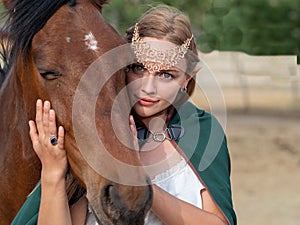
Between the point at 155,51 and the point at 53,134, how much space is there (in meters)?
0.56

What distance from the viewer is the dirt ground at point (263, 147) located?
8.27 m

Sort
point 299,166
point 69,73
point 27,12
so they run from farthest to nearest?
1. point 299,166
2. point 27,12
3. point 69,73

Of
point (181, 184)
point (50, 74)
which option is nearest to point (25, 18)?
point (50, 74)

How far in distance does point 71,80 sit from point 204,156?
28.5 inches

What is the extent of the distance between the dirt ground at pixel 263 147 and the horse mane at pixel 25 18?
486cm

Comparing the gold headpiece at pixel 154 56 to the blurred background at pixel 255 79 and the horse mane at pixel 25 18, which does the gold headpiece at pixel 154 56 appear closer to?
the horse mane at pixel 25 18

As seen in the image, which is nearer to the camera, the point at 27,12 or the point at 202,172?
the point at 27,12

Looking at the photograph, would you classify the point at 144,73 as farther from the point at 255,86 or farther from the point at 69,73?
the point at 255,86

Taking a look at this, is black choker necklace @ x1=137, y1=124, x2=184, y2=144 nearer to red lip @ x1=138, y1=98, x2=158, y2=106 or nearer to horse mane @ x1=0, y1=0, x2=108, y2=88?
red lip @ x1=138, y1=98, x2=158, y2=106

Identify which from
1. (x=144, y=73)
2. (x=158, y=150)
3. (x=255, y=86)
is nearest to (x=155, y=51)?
(x=144, y=73)

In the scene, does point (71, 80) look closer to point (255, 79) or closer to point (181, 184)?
point (181, 184)

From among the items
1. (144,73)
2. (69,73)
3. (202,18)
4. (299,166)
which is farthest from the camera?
(202,18)

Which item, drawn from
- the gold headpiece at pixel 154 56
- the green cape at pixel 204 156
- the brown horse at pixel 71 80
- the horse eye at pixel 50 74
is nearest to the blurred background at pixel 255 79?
the green cape at pixel 204 156

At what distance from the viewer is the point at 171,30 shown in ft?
8.83
